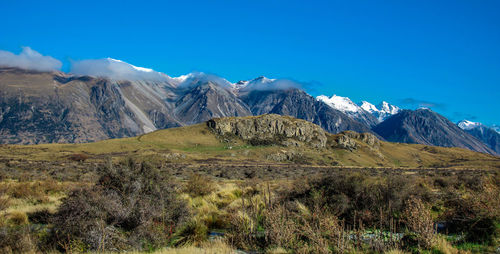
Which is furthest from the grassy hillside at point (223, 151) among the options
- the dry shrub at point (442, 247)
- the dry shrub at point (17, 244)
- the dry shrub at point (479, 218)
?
the dry shrub at point (442, 247)

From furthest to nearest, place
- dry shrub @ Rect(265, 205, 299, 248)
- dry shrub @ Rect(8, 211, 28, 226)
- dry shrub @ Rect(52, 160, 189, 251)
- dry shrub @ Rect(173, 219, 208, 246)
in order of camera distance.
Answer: dry shrub @ Rect(8, 211, 28, 226) < dry shrub @ Rect(173, 219, 208, 246) < dry shrub @ Rect(265, 205, 299, 248) < dry shrub @ Rect(52, 160, 189, 251)

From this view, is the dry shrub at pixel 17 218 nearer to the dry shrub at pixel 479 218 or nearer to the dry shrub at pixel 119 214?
the dry shrub at pixel 119 214

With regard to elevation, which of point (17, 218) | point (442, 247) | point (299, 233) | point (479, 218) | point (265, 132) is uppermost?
point (265, 132)

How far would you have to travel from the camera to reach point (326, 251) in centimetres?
805

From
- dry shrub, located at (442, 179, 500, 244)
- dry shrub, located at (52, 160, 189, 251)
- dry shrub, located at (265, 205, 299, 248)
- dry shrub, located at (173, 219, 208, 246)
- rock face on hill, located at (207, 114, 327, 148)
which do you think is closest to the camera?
dry shrub, located at (52, 160, 189, 251)

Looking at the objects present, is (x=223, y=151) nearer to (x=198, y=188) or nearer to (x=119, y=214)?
(x=198, y=188)

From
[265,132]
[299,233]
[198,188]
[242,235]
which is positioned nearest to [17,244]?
[242,235]

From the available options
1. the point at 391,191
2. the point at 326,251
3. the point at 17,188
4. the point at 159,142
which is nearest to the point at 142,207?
the point at 326,251

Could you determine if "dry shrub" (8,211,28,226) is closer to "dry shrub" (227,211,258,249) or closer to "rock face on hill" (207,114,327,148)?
"dry shrub" (227,211,258,249)

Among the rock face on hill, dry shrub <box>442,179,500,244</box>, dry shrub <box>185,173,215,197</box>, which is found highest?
the rock face on hill

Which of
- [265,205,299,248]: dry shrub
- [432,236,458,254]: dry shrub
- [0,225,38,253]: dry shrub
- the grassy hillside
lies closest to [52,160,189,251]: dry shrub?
[0,225,38,253]: dry shrub

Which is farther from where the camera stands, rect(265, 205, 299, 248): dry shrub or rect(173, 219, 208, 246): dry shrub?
rect(173, 219, 208, 246): dry shrub

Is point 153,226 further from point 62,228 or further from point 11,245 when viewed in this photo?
point 11,245

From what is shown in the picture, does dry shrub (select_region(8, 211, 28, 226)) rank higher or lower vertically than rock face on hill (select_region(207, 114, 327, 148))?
lower
